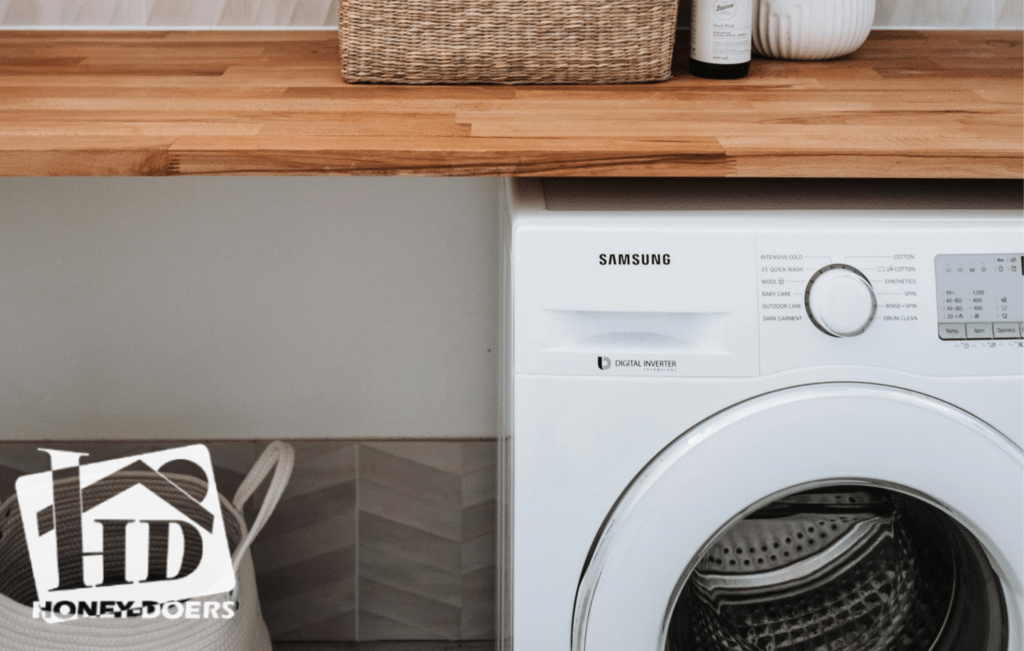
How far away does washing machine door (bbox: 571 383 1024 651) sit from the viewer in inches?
32.2

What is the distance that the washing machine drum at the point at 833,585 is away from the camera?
97cm

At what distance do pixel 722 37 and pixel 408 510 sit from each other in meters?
0.88

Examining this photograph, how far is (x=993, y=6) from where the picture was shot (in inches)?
52.8

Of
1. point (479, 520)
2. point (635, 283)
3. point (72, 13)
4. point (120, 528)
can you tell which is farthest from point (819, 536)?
point (72, 13)

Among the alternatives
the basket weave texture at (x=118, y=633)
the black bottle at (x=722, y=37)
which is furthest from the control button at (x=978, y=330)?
the basket weave texture at (x=118, y=633)

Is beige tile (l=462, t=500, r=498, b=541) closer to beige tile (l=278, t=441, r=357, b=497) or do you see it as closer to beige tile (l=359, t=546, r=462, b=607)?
beige tile (l=359, t=546, r=462, b=607)

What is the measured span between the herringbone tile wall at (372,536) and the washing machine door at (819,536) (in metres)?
0.59

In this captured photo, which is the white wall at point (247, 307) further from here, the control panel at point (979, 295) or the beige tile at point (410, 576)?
the control panel at point (979, 295)

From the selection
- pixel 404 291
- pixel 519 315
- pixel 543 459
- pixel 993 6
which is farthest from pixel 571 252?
pixel 993 6

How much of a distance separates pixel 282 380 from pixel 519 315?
75 cm

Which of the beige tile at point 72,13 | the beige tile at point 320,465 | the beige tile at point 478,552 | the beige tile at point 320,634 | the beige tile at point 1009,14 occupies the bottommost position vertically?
the beige tile at point 320,634

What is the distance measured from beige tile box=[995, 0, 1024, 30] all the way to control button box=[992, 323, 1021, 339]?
75 cm

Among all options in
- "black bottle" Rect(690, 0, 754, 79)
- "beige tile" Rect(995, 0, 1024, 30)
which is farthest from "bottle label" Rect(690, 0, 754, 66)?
"beige tile" Rect(995, 0, 1024, 30)

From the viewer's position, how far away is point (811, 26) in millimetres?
1156
